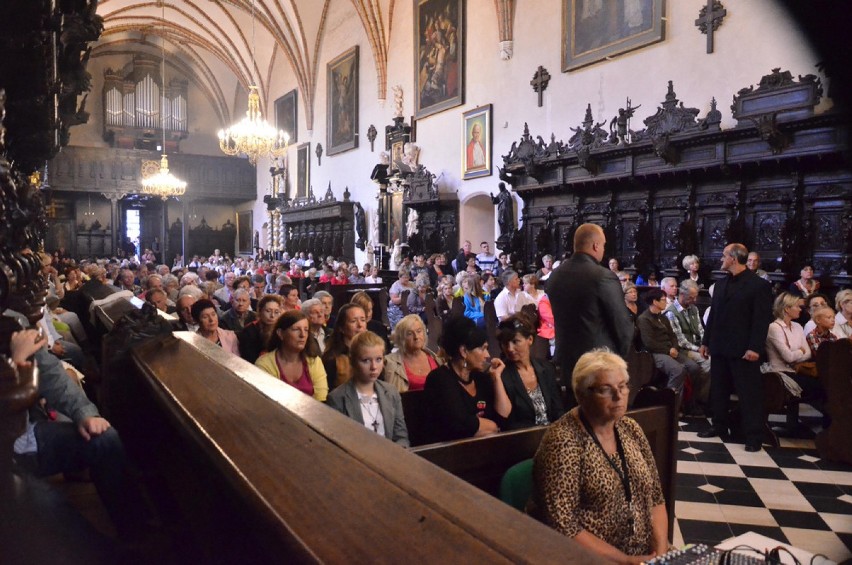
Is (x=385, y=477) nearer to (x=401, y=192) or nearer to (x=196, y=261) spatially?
(x=401, y=192)

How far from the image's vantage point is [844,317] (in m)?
6.21

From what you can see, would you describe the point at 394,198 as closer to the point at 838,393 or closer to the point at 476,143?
the point at 476,143

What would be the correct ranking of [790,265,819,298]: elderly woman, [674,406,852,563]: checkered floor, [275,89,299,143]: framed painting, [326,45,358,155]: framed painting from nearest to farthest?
[674,406,852,563]: checkered floor
[790,265,819,298]: elderly woman
[326,45,358,155]: framed painting
[275,89,299,143]: framed painting

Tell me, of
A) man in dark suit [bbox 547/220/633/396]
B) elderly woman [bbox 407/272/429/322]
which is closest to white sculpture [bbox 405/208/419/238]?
elderly woman [bbox 407/272/429/322]

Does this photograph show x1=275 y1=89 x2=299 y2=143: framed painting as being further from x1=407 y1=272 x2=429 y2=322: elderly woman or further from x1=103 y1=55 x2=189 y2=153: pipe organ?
x1=407 y1=272 x2=429 y2=322: elderly woman

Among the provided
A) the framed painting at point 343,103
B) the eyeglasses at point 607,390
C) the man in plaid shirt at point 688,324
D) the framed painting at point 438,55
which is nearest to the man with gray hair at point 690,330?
the man in plaid shirt at point 688,324

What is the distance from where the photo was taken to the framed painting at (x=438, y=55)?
1559cm

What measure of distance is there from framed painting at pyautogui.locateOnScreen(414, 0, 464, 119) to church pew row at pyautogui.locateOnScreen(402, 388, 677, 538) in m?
13.1

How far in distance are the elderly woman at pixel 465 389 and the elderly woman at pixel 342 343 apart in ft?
3.34

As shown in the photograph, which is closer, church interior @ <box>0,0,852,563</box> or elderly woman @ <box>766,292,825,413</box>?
church interior @ <box>0,0,852,563</box>

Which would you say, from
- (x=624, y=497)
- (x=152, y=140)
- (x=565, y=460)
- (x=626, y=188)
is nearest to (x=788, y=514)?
(x=624, y=497)

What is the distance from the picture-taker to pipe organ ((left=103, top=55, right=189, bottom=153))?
2920 centimetres

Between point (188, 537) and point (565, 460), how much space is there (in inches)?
52.3

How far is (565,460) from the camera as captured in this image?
229 cm
